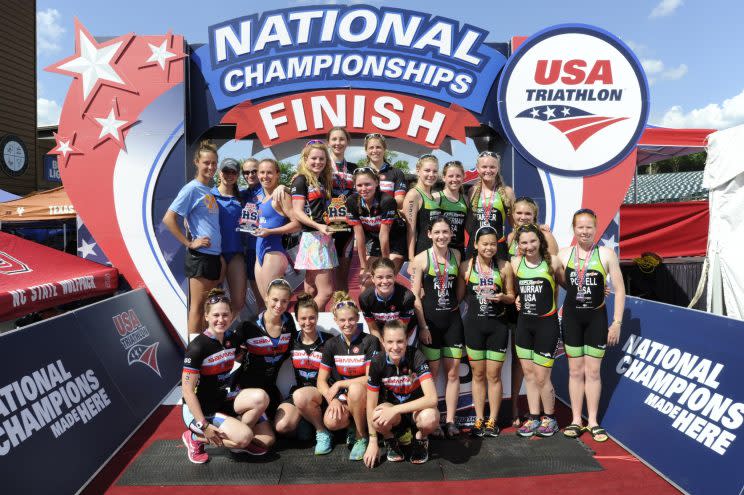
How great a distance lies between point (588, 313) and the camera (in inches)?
142

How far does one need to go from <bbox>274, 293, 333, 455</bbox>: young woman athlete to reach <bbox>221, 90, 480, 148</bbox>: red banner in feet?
8.31

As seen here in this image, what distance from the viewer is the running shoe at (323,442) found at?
3389mm

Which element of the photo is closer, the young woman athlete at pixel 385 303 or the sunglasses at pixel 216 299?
the sunglasses at pixel 216 299

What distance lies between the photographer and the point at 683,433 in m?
3.04

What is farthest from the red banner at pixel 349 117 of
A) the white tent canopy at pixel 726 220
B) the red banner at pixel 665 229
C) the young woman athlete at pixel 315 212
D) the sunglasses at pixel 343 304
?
the red banner at pixel 665 229

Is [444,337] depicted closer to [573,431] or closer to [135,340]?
[573,431]

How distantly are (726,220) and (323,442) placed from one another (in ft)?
17.9

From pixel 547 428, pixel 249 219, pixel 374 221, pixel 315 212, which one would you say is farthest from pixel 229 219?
Result: pixel 547 428

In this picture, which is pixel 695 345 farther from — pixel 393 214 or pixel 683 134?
pixel 683 134

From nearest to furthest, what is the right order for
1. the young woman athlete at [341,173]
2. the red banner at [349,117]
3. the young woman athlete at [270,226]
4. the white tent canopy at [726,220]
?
the young woman athlete at [341,173] → the young woman athlete at [270,226] → the red banner at [349,117] → the white tent canopy at [726,220]

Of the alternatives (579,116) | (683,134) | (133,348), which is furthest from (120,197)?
(683,134)

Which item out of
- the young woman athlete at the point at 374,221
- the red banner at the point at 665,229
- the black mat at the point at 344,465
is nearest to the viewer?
the black mat at the point at 344,465

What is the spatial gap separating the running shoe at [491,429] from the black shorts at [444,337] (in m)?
0.56

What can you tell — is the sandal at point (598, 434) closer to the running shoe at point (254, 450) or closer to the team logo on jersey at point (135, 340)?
the running shoe at point (254, 450)
